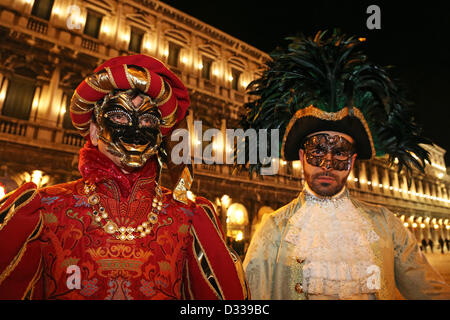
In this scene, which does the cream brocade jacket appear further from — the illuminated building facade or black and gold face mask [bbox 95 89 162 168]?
the illuminated building facade

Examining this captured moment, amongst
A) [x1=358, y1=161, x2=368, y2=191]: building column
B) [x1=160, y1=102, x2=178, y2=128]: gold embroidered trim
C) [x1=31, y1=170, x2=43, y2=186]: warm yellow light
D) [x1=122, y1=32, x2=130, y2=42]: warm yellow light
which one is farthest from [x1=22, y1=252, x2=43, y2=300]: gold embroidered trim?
[x1=358, y1=161, x2=368, y2=191]: building column

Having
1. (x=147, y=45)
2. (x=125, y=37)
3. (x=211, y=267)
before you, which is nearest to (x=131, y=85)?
(x=211, y=267)

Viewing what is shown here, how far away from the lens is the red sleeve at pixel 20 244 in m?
1.18

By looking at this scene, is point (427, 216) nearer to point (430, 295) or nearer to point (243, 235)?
point (243, 235)

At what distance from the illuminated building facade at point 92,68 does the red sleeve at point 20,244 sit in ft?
14.0

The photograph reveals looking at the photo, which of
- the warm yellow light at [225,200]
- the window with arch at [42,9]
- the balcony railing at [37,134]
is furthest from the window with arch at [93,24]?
the warm yellow light at [225,200]

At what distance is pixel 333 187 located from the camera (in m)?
2.18

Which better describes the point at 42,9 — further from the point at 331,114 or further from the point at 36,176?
the point at 331,114

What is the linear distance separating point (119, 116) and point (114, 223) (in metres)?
Answer: 0.67

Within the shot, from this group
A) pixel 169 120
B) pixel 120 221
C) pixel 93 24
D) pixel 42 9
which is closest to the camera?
pixel 120 221

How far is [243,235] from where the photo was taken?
12.7 m

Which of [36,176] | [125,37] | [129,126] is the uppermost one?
[125,37]

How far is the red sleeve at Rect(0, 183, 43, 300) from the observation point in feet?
3.88
